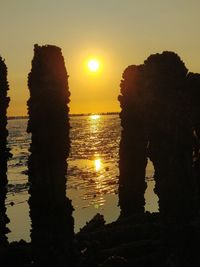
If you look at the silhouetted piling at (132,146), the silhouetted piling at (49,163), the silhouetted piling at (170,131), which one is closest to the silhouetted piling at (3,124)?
the silhouetted piling at (49,163)

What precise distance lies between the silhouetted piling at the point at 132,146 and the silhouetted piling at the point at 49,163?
7.88m

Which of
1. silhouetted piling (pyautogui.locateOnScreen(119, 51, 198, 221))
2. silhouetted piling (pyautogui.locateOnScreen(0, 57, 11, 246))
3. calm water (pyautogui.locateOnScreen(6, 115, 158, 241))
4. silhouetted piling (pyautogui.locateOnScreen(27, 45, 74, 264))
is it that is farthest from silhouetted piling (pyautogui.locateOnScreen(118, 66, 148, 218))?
calm water (pyautogui.locateOnScreen(6, 115, 158, 241))

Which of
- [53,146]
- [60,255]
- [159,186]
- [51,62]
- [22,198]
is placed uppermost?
[51,62]

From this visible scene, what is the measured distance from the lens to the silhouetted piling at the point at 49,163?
55.0ft

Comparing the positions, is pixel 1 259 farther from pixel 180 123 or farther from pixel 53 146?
pixel 180 123

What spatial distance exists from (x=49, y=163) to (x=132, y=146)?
871cm

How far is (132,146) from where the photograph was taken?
81.3 feet

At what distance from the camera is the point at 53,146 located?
16938 millimetres

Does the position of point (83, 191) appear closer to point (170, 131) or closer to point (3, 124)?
point (3, 124)

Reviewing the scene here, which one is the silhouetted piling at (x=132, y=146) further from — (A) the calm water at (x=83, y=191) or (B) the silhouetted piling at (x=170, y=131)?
(A) the calm water at (x=83, y=191)

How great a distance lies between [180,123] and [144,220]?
7823 mm

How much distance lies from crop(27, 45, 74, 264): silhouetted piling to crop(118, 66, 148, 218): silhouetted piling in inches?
310

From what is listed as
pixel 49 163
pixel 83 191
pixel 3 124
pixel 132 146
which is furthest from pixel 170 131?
pixel 83 191

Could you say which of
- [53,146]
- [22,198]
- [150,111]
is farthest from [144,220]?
[22,198]
